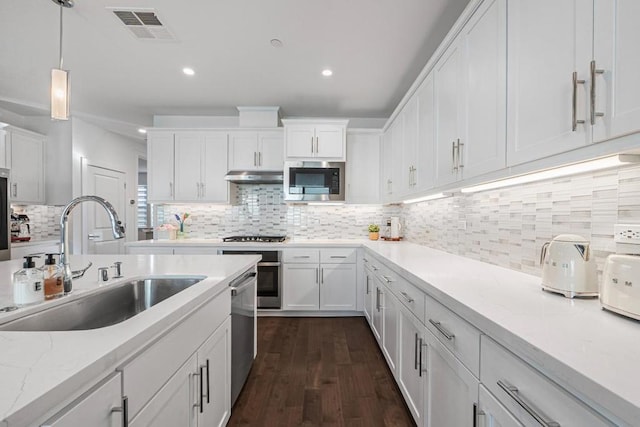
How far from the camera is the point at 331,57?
247cm

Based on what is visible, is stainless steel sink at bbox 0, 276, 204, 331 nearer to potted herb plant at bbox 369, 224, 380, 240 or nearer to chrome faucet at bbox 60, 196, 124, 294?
chrome faucet at bbox 60, 196, 124, 294

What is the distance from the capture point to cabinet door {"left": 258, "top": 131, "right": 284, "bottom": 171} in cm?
357

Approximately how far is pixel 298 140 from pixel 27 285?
9.40ft

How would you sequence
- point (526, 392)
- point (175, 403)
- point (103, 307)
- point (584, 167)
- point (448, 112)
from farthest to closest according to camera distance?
1. point (448, 112)
2. point (103, 307)
3. point (584, 167)
4. point (175, 403)
5. point (526, 392)

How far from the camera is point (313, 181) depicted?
346 centimetres

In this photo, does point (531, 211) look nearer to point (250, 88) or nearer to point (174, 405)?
point (174, 405)

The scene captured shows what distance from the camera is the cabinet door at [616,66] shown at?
0.73 meters

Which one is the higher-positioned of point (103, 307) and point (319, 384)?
point (103, 307)

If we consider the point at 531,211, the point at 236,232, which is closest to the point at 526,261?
the point at 531,211

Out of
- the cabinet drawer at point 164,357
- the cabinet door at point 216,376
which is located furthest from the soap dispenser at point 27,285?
the cabinet door at point 216,376

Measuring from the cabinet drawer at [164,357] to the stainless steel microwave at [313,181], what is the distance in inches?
87.6

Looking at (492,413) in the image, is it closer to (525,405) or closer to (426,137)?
(525,405)

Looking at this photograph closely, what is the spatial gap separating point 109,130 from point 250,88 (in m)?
3.26

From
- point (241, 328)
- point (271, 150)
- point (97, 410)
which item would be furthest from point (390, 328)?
point (271, 150)
